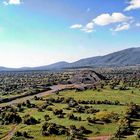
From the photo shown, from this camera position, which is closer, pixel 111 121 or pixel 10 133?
pixel 10 133

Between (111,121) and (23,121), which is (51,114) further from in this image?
(111,121)

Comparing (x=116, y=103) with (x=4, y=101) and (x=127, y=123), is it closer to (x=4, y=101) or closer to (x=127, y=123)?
(x=127, y=123)

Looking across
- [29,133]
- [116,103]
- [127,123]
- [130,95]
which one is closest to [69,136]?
[29,133]

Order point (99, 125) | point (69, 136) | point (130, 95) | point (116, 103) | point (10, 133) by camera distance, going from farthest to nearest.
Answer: point (130, 95) < point (116, 103) < point (99, 125) < point (10, 133) < point (69, 136)

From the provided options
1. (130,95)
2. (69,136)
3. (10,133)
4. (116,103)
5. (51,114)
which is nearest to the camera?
(69,136)

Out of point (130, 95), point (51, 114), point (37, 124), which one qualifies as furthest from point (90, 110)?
point (130, 95)

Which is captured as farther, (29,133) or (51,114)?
(51,114)

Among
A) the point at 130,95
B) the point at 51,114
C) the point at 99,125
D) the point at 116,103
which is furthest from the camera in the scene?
the point at 130,95

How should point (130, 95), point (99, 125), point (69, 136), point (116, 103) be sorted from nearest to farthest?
point (69, 136) < point (99, 125) < point (116, 103) < point (130, 95)
